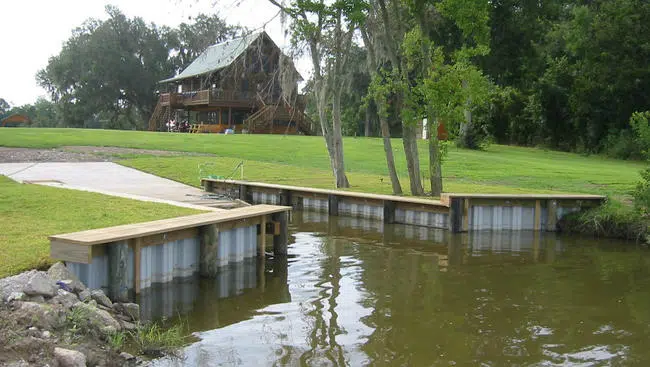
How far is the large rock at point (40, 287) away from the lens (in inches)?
292

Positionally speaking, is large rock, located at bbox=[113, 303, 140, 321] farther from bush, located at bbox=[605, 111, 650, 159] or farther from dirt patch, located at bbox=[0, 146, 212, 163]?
bush, located at bbox=[605, 111, 650, 159]

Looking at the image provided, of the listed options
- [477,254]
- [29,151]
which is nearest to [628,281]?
[477,254]

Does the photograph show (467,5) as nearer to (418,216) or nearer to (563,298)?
(418,216)

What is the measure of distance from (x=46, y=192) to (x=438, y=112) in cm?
1002

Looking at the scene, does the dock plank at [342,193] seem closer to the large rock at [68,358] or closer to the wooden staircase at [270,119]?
the large rock at [68,358]

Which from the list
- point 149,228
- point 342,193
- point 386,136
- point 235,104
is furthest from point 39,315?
point 235,104

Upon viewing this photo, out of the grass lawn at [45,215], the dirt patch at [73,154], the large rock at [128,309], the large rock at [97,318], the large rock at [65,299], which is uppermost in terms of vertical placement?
the dirt patch at [73,154]

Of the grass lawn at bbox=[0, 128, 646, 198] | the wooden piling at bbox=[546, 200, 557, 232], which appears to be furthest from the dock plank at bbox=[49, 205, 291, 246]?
the grass lawn at bbox=[0, 128, 646, 198]

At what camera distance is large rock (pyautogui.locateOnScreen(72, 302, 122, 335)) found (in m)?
7.34

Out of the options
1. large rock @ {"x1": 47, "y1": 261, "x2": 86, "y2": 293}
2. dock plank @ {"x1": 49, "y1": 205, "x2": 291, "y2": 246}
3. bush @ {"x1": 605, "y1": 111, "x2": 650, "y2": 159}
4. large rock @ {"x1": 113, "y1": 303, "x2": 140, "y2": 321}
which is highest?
bush @ {"x1": 605, "y1": 111, "x2": 650, "y2": 159}

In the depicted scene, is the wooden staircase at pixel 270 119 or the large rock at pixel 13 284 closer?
the large rock at pixel 13 284

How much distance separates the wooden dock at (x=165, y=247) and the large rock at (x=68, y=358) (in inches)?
97.2

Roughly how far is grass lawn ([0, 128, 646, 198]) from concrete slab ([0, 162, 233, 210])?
1172 mm

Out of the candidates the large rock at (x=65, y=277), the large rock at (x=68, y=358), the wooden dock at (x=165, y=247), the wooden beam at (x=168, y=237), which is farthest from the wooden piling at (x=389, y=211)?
the large rock at (x=68, y=358)
